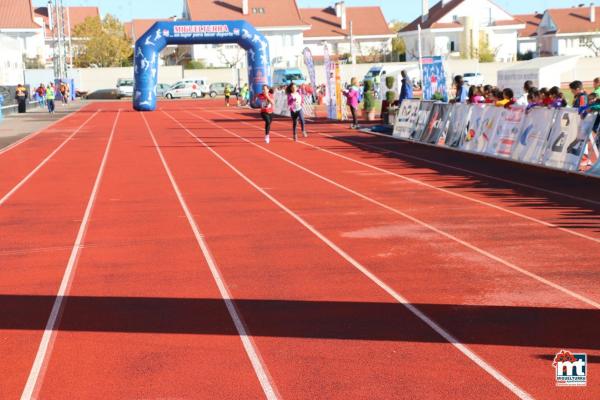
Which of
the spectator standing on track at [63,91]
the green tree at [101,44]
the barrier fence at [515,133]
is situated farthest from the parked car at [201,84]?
the barrier fence at [515,133]

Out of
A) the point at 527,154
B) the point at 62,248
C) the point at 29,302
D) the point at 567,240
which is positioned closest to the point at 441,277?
the point at 567,240

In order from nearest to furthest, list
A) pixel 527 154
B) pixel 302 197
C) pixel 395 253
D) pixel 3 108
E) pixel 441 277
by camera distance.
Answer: pixel 441 277 < pixel 395 253 < pixel 302 197 < pixel 527 154 < pixel 3 108

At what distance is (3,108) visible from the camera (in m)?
47.1

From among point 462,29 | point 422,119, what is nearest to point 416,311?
point 422,119

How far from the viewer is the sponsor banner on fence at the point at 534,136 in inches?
688

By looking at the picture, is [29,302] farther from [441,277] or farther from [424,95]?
[424,95]

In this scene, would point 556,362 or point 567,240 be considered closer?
point 556,362

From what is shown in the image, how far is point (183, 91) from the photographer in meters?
79.0

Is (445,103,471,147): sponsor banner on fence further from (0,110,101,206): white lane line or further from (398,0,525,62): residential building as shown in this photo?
(398,0,525,62): residential building

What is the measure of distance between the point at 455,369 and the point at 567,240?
15.9 ft

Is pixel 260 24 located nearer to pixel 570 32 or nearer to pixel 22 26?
pixel 22 26

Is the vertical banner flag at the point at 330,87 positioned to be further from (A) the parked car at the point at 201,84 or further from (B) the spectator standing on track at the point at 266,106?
(A) the parked car at the point at 201,84

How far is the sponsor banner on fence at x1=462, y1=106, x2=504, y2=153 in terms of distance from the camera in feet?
65.9

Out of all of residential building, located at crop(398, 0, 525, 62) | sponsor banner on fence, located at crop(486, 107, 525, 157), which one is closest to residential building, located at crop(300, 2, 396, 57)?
residential building, located at crop(398, 0, 525, 62)
